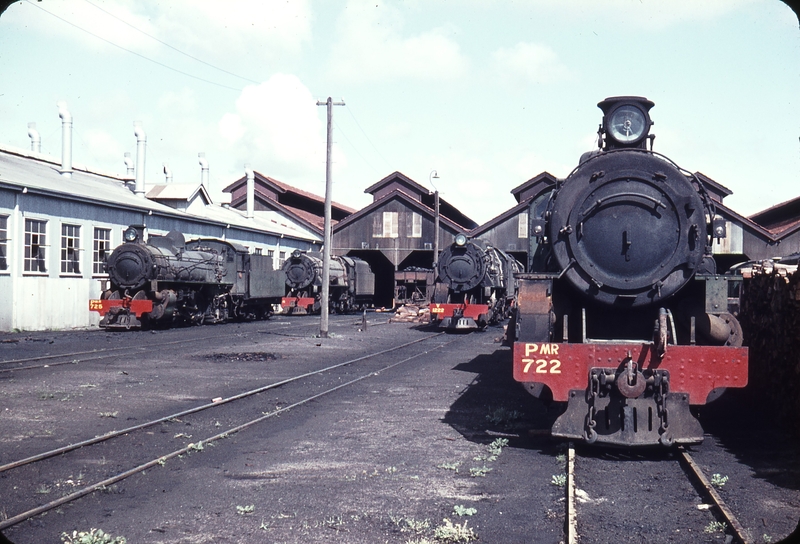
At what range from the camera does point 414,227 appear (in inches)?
1628

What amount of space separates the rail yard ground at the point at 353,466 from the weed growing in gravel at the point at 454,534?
0.01m

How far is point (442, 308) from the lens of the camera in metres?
23.6

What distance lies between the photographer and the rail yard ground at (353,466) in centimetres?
486

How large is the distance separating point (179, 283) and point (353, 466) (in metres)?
18.7

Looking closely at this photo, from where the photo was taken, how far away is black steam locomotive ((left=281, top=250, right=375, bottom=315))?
33719 millimetres

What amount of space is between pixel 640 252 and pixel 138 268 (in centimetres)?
1777

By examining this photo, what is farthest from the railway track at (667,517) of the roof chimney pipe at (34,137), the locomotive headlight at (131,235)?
the roof chimney pipe at (34,137)

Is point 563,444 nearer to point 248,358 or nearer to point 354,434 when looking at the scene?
point 354,434

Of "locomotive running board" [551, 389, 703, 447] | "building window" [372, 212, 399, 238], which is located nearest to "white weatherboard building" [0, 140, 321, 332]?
"building window" [372, 212, 399, 238]

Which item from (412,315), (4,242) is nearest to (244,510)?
(4,242)

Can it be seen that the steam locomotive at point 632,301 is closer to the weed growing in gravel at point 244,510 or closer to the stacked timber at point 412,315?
the weed growing in gravel at point 244,510

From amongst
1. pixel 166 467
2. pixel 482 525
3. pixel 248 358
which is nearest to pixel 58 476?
pixel 166 467

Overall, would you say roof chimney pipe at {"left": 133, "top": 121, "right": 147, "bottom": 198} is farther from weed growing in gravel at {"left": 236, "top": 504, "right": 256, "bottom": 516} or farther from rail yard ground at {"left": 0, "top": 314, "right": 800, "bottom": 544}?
weed growing in gravel at {"left": 236, "top": 504, "right": 256, "bottom": 516}

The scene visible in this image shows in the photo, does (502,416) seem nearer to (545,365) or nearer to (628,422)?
(545,365)
